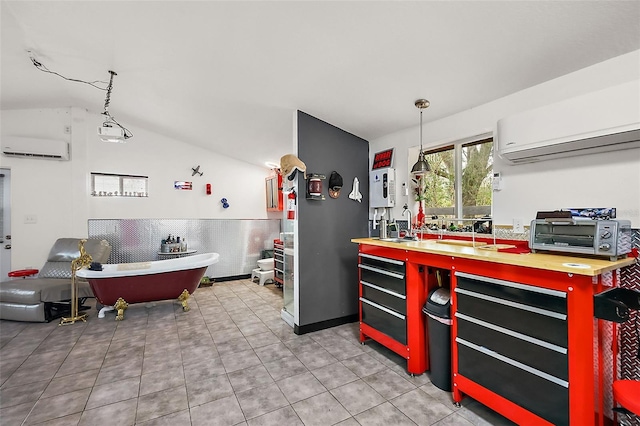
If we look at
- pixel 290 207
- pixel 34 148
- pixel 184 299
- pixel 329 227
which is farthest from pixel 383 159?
pixel 34 148

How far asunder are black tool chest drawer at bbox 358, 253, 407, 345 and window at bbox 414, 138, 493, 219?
107cm

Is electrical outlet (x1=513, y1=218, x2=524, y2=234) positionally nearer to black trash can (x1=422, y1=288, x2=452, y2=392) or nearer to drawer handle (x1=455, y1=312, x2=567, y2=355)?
Answer: black trash can (x1=422, y1=288, x2=452, y2=392)

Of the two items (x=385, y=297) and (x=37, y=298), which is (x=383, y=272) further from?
(x=37, y=298)

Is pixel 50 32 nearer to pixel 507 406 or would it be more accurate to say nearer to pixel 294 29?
pixel 294 29

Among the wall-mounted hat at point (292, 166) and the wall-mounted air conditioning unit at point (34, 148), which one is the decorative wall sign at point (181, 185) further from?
the wall-mounted hat at point (292, 166)

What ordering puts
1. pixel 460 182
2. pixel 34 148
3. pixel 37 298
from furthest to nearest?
pixel 34 148 < pixel 37 298 < pixel 460 182

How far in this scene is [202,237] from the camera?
5707 mm

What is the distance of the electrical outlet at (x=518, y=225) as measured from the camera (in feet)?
7.66

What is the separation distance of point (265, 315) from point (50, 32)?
3629mm

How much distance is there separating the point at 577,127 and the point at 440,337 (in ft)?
5.50

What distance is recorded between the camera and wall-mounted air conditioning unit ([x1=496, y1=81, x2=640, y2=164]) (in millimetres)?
1618

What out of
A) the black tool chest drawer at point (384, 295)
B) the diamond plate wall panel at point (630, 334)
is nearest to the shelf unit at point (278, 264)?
the black tool chest drawer at point (384, 295)

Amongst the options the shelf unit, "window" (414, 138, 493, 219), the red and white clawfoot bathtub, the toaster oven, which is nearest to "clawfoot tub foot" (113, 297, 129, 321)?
the red and white clawfoot bathtub

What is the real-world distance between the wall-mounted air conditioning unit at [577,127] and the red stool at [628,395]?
1343 mm
